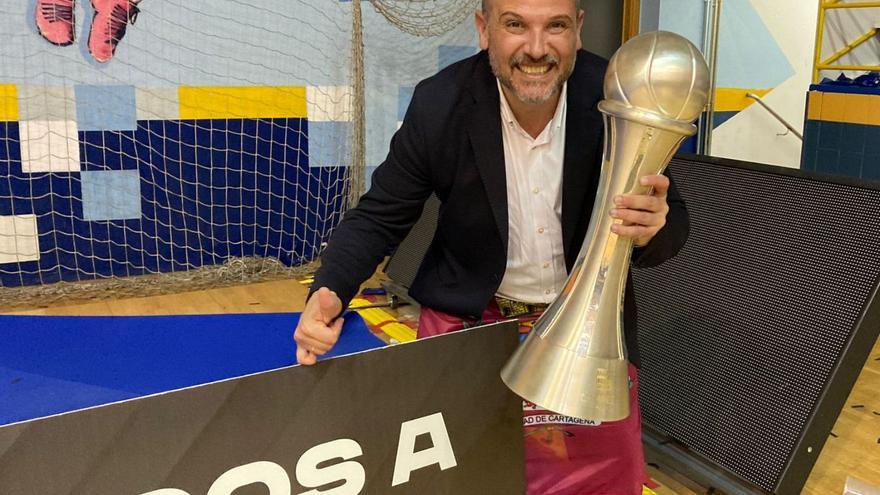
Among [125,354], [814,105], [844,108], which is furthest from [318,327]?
[814,105]

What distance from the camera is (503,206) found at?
1387mm

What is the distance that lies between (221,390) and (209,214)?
3.52 m

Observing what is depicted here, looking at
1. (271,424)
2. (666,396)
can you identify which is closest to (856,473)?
(666,396)

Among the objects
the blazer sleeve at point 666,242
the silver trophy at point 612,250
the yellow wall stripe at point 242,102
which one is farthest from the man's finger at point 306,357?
the yellow wall stripe at point 242,102

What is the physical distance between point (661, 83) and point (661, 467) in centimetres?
181

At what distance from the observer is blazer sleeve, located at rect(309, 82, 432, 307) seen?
4.42 feet

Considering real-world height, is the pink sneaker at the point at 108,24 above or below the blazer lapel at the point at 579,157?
above

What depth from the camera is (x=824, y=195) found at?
2160mm

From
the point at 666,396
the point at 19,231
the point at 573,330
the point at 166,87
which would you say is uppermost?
the point at 166,87

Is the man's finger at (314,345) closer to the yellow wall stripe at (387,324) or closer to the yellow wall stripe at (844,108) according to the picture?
the yellow wall stripe at (387,324)

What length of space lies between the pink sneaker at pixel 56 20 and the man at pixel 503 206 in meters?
2.97

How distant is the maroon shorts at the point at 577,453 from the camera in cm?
150

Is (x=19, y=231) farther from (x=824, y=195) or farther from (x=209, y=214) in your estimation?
(x=824, y=195)

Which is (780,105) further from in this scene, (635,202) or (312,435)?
(312,435)
